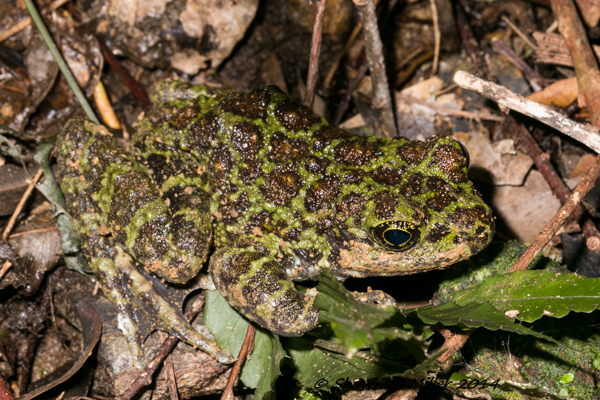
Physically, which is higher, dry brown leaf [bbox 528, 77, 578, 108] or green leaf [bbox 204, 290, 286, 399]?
dry brown leaf [bbox 528, 77, 578, 108]

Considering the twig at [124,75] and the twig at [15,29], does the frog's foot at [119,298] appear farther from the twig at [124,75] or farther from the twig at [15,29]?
the twig at [15,29]

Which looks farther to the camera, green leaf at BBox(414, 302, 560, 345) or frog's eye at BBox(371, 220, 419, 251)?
frog's eye at BBox(371, 220, 419, 251)

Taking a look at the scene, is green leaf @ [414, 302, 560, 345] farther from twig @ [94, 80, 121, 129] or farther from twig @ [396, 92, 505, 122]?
twig @ [94, 80, 121, 129]

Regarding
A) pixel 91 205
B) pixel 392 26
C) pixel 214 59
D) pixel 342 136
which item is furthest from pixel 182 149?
pixel 392 26

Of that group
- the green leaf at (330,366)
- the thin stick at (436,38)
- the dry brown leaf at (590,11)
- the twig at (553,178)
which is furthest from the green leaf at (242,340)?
the dry brown leaf at (590,11)

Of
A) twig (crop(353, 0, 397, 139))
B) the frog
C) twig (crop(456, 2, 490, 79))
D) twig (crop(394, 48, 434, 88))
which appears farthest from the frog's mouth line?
twig (crop(456, 2, 490, 79))

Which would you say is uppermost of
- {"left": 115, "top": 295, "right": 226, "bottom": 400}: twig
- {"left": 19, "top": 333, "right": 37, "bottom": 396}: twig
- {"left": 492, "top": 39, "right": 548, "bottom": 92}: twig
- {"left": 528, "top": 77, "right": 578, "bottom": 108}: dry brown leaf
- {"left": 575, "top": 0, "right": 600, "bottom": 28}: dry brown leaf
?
{"left": 575, "top": 0, "right": 600, "bottom": 28}: dry brown leaf

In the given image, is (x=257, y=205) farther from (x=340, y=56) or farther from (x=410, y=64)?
(x=410, y=64)

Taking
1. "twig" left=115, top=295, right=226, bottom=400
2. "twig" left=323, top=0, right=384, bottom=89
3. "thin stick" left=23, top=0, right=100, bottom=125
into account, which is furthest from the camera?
"twig" left=323, top=0, right=384, bottom=89

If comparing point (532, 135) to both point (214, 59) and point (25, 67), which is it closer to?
point (214, 59)
